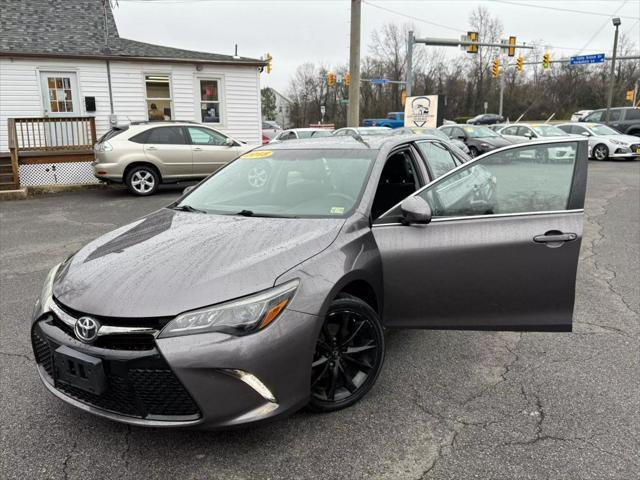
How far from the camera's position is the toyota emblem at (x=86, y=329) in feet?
7.69

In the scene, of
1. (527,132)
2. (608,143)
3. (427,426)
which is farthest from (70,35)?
(608,143)

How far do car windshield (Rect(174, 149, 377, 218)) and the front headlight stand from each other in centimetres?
94

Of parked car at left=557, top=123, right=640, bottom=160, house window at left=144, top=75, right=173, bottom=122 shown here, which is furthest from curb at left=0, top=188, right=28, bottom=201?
parked car at left=557, top=123, right=640, bottom=160

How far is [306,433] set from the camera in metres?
2.72

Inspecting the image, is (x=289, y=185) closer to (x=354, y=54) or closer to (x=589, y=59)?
(x=354, y=54)

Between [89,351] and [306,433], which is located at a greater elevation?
A: [89,351]

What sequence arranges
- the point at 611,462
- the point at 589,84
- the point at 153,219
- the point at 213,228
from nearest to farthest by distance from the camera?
1. the point at 611,462
2. the point at 213,228
3. the point at 153,219
4. the point at 589,84

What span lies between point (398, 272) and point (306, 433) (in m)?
1.09

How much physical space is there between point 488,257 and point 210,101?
51.1ft

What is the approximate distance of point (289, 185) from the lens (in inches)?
145

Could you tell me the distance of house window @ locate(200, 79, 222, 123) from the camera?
17.1 m

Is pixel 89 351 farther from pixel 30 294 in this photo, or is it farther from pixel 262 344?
pixel 30 294

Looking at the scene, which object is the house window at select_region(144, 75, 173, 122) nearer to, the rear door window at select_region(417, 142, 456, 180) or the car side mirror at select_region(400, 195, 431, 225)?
the rear door window at select_region(417, 142, 456, 180)

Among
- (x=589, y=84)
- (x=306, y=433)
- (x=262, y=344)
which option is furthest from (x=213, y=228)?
(x=589, y=84)
